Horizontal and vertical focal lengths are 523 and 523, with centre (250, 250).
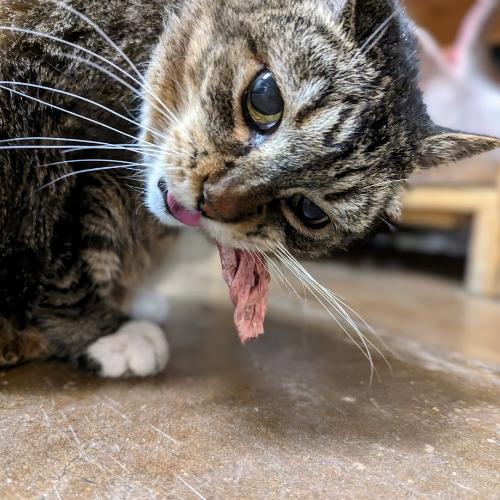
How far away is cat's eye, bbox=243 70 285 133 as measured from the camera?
918 mm

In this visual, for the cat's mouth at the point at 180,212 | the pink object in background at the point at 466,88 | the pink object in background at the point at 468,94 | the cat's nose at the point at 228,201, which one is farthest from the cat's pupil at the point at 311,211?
the pink object in background at the point at 466,88

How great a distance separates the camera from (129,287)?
48.5 inches

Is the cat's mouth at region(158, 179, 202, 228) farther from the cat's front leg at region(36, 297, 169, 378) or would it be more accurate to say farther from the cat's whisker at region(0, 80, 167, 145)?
the cat's front leg at region(36, 297, 169, 378)

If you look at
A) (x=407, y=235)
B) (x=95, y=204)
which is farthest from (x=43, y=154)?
(x=407, y=235)

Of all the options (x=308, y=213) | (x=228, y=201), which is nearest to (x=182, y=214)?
(x=228, y=201)

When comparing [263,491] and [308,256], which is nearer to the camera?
[263,491]

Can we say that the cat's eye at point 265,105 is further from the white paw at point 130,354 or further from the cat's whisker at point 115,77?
the white paw at point 130,354

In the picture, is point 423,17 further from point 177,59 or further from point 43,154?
point 43,154

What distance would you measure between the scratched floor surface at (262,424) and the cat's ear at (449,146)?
0.47m

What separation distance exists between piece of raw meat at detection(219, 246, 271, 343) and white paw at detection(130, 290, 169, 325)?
0.41 m

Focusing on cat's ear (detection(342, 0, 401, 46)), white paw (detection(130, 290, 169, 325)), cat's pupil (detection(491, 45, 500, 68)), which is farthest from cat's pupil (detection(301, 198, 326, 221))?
cat's pupil (detection(491, 45, 500, 68))

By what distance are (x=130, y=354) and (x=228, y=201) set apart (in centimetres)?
41

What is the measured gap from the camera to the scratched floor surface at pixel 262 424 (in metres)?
0.72

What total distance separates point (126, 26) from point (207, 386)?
743mm
